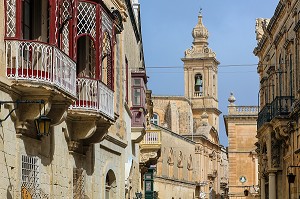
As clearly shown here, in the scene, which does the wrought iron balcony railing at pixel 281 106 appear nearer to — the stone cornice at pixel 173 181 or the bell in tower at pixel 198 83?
the stone cornice at pixel 173 181

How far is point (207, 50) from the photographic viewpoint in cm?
11012

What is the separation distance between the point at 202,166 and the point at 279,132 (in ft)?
204

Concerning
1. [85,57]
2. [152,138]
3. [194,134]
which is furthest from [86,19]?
[194,134]

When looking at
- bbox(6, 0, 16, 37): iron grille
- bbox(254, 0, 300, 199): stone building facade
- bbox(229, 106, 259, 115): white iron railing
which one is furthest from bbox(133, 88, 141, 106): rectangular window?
bbox(229, 106, 259, 115): white iron railing

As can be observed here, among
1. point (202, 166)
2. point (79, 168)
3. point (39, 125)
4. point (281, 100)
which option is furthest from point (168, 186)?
→ point (39, 125)

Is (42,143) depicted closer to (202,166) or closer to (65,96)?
(65,96)

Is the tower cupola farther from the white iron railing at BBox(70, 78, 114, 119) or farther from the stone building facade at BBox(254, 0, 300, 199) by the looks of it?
the white iron railing at BBox(70, 78, 114, 119)

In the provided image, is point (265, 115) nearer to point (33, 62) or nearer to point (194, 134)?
point (33, 62)

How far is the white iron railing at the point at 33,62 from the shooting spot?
1544 centimetres

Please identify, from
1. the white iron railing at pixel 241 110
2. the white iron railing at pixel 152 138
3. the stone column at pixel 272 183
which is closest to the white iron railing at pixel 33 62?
the stone column at pixel 272 183

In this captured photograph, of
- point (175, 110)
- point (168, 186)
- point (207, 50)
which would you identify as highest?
point (207, 50)

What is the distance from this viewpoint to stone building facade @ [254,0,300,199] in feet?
105

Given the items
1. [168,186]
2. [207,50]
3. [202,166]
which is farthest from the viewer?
[207,50]

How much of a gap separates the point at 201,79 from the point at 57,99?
9443 cm
